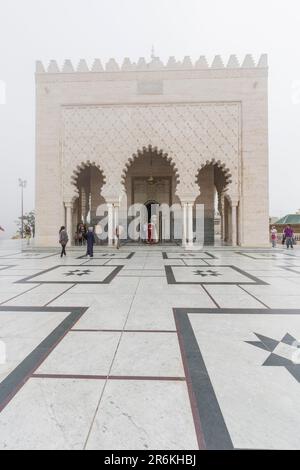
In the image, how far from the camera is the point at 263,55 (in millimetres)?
12719

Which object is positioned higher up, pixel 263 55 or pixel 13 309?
pixel 263 55

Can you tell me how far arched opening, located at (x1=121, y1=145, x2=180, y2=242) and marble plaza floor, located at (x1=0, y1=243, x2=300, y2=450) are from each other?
1174 centimetres

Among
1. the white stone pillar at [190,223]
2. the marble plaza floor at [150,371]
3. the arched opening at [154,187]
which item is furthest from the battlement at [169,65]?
the marble plaza floor at [150,371]

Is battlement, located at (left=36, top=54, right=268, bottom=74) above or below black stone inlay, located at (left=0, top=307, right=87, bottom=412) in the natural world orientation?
above

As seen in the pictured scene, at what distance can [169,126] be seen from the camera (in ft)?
42.3

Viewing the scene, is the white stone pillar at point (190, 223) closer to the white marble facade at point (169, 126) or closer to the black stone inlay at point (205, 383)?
the white marble facade at point (169, 126)

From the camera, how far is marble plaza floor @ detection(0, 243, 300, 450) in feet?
4.66

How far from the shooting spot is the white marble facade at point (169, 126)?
42.0 feet

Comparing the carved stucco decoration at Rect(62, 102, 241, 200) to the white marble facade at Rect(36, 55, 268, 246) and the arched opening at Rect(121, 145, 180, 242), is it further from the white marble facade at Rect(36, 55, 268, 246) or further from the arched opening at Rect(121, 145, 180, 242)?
the arched opening at Rect(121, 145, 180, 242)

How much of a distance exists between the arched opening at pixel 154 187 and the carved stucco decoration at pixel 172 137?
285cm

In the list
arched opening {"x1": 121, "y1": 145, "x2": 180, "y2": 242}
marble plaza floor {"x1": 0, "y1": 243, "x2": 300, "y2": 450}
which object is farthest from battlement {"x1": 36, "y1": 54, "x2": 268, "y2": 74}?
marble plaza floor {"x1": 0, "y1": 243, "x2": 300, "y2": 450}
